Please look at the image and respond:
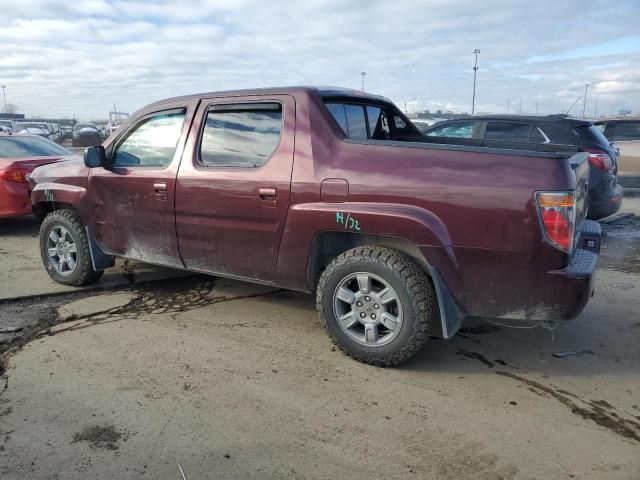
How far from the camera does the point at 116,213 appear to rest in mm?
4711

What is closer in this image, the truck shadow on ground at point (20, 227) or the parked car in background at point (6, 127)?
the truck shadow on ground at point (20, 227)

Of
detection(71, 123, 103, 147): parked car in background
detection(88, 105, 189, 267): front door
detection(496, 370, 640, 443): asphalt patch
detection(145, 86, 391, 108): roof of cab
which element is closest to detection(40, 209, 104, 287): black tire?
detection(88, 105, 189, 267): front door

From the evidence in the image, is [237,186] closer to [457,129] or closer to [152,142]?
[152,142]

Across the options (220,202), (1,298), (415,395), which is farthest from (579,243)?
(1,298)

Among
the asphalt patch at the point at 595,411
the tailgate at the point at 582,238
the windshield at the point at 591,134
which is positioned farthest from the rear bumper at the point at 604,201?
the asphalt patch at the point at 595,411

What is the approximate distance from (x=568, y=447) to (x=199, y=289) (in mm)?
3552

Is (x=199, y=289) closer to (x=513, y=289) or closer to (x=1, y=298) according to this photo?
(x=1, y=298)

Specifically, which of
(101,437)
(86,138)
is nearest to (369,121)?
(101,437)

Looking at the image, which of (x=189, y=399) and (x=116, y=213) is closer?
(x=189, y=399)

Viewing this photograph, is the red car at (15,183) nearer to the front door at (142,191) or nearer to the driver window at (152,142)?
the front door at (142,191)

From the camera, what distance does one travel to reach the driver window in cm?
441

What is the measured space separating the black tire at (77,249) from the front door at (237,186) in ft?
4.13

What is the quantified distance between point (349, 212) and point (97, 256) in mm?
2817

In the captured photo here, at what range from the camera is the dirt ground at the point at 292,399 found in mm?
2572
